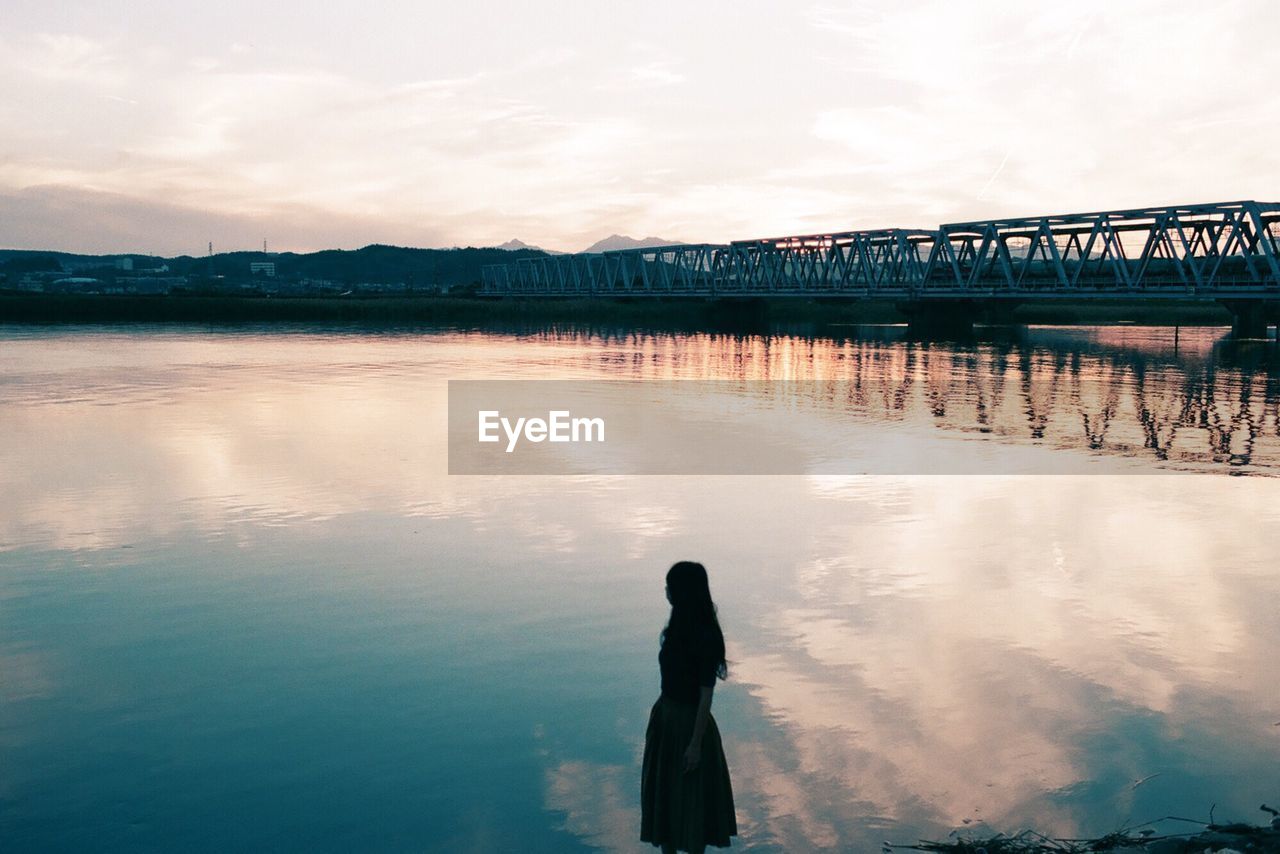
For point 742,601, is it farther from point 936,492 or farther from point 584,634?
point 936,492

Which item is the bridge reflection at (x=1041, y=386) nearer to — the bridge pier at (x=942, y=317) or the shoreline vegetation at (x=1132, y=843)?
the bridge pier at (x=942, y=317)

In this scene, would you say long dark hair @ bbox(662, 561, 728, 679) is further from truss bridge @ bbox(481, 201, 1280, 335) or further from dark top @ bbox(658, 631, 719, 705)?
truss bridge @ bbox(481, 201, 1280, 335)

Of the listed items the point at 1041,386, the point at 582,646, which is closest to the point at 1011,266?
the point at 1041,386

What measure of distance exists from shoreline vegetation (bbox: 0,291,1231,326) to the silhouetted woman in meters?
123

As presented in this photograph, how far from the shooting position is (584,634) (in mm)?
12844

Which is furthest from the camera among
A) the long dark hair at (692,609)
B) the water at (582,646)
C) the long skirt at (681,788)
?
the water at (582,646)

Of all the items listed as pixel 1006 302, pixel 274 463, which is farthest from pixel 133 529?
pixel 1006 302

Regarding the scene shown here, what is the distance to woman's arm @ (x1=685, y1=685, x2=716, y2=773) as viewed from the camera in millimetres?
7043

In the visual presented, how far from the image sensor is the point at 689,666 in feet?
23.2

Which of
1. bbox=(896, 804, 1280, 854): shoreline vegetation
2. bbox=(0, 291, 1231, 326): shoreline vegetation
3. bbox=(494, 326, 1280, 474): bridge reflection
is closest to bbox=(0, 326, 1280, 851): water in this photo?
bbox=(896, 804, 1280, 854): shoreline vegetation

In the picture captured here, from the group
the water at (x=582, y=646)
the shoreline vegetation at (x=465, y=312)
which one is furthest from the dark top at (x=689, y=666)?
the shoreline vegetation at (x=465, y=312)

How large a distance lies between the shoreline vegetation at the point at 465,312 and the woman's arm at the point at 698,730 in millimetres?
123451

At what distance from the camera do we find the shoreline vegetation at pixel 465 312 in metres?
123

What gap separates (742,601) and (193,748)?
729cm
